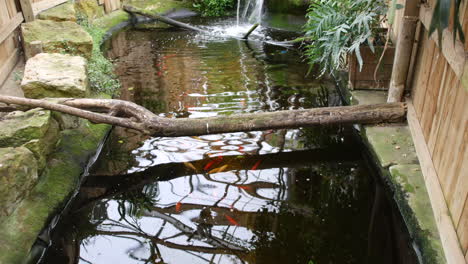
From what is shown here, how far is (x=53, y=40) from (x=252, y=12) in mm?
6877

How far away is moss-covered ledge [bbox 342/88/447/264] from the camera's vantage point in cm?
294

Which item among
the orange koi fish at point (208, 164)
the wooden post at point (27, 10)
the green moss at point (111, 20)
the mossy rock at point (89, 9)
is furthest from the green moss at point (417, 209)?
the green moss at point (111, 20)

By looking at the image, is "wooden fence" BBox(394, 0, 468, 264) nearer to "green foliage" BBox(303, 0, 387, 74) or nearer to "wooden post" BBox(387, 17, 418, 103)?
"wooden post" BBox(387, 17, 418, 103)

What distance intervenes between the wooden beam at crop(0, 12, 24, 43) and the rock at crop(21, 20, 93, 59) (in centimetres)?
11

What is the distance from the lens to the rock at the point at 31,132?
3678 mm

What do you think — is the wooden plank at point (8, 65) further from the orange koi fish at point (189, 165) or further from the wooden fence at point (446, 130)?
the wooden fence at point (446, 130)

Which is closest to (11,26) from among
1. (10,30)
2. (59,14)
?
(10,30)

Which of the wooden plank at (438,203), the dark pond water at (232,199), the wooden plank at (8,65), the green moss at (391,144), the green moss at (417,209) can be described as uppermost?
the wooden plank at (8,65)

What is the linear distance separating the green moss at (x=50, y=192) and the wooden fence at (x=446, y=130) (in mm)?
3113

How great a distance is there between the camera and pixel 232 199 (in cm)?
396

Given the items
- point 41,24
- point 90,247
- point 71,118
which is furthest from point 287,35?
point 90,247

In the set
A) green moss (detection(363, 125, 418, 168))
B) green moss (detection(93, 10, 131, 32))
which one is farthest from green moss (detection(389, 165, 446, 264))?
green moss (detection(93, 10, 131, 32))

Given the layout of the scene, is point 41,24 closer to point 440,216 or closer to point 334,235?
point 334,235

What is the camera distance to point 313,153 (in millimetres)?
4781
